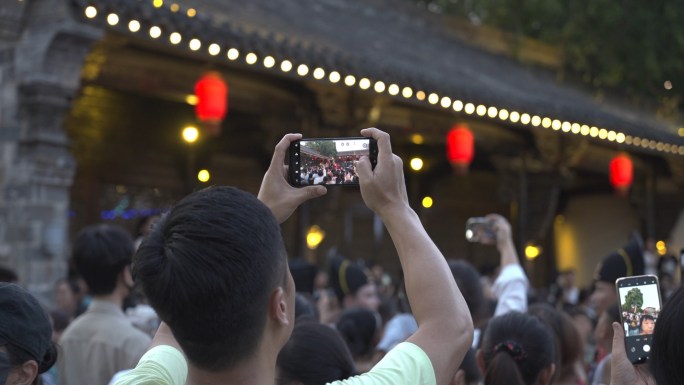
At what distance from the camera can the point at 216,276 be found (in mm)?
1635

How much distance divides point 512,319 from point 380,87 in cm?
576

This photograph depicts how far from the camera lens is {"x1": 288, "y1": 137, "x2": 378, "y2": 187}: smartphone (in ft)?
6.49

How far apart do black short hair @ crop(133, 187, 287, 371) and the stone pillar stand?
5433 millimetres

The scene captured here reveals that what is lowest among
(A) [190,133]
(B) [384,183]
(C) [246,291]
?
(C) [246,291]

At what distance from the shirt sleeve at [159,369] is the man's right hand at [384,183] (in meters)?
0.61

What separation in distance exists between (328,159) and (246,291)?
0.48 m

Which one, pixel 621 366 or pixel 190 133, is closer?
pixel 621 366

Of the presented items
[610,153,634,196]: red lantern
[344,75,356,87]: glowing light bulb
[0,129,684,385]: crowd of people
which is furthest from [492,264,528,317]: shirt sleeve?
[610,153,634,196]: red lantern

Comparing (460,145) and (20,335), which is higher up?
(460,145)

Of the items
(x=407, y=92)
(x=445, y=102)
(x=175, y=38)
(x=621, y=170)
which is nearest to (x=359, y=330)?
(x=175, y=38)

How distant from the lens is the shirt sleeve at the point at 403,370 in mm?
1729

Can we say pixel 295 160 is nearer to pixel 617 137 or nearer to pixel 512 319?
pixel 512 319

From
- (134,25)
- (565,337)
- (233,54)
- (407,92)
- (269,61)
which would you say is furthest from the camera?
(407,92)

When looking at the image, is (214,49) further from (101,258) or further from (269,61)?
(101,258)
